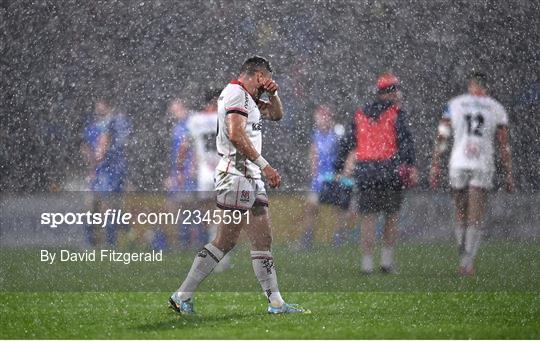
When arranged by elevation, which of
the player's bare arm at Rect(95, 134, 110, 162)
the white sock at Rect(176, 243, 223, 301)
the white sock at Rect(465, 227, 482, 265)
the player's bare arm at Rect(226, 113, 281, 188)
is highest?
the player's bare arm at Rect(95, 134, 110, 162)

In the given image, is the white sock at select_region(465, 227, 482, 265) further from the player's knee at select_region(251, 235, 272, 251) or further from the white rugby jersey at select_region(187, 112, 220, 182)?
the player's knee at select_region(251, 235, 272, 251)

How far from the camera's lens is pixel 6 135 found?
10.1m

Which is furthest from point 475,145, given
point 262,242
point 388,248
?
point 262,242

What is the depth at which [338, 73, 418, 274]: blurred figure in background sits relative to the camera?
8.80 metres

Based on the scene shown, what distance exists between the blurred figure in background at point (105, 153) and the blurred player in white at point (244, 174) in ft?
11.4

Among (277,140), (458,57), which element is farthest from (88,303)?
(458,57)

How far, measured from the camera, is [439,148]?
434 inches

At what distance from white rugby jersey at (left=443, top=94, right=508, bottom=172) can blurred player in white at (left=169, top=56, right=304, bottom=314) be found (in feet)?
7.36

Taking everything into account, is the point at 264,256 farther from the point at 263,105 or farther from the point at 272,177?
the point at 263,105

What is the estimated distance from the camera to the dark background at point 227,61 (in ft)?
33.3

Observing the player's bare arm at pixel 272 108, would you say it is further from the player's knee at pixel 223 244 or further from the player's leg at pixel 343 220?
the player's leg at pixel 343 220

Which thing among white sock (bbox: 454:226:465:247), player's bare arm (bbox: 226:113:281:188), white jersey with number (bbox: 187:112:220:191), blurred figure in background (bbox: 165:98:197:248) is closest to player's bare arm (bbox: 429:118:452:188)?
white sock (bbox: 454:226:465:247)

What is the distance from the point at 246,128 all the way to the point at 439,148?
14.5ft

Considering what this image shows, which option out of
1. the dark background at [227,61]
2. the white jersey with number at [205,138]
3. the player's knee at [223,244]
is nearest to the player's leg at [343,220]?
the dark background at [227,61]
